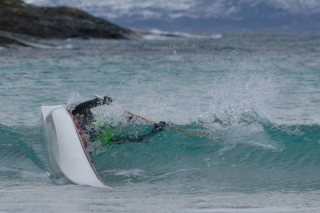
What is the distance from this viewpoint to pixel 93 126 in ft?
23.0

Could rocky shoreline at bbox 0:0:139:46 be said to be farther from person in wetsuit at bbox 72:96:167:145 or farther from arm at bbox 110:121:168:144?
arm at bbox 110:121:168:144

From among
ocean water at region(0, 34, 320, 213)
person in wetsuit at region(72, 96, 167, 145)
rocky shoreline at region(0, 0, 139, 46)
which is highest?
rocky shoreline at region(0, 0, 139, 46)

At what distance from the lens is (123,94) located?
13.0 m

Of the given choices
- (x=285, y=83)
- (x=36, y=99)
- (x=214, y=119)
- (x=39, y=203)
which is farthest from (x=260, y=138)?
(x=285, y=83)

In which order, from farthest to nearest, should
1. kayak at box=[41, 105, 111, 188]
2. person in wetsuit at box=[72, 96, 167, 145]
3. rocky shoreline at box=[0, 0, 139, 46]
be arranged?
rocky shoreline at box=[0, 0, 139, 46] → person in wetsuit at box=[72, 96, 167, 145] → kayak at box=[41, 105, 111, 188]

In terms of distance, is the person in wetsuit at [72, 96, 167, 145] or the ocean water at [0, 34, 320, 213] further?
the person in wetsuit at [72, 96, 167, 145]

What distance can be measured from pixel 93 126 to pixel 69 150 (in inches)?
31.5

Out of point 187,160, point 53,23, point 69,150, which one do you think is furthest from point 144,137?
point 53,23

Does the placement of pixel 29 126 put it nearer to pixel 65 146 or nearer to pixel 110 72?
pixel 65 146

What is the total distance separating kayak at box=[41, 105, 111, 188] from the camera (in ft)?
18.8

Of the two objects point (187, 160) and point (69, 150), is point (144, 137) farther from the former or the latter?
point (69, 150)

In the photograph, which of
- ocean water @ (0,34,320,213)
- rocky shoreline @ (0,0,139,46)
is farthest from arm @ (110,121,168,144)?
rocky shoreline @ (0,0,139,46)

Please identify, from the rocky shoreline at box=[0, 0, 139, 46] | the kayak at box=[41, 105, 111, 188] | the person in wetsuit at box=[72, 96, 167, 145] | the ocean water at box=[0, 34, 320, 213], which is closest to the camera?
the ocean water at box=[0, 34, 320, 213]

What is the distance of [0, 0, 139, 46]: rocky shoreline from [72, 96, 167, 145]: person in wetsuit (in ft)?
168
